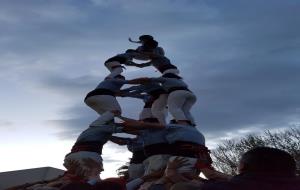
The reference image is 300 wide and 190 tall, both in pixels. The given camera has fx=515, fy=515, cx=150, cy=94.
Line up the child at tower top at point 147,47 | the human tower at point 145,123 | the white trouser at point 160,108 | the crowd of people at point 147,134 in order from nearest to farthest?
1. the crowd of people at point 147,134
2. the human tower at point 145,123
3. the white trouser at point 160,108
4. the child at tower top at point 147,47

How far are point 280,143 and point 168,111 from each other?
654 inches

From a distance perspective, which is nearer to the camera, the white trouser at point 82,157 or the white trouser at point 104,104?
the white trouser at point 82,157

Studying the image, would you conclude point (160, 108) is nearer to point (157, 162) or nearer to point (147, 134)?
point (147, 134)

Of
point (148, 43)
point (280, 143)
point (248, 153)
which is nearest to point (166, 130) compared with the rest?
point (148, 43)

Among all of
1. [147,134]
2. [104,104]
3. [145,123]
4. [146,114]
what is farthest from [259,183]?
[146,114]

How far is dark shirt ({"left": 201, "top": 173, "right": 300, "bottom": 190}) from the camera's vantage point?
2.43 m

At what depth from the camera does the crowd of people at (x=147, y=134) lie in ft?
16.2

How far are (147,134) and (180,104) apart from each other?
0.95 m

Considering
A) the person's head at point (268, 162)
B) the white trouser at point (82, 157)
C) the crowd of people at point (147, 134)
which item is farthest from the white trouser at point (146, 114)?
the person's head at point (268, 162)

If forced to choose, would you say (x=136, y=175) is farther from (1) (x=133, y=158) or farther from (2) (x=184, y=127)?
(2) (x=184, y=127)

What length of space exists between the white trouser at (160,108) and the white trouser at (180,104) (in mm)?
308

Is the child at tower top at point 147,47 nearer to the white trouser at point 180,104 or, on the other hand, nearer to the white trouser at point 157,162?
the white trouser at point 180,104

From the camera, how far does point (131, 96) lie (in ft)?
25.9

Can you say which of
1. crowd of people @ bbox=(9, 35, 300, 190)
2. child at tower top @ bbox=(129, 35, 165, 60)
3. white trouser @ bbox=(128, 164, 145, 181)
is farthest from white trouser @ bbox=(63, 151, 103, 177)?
child at tower top @ bbox=(129, 35, 165, 60)
